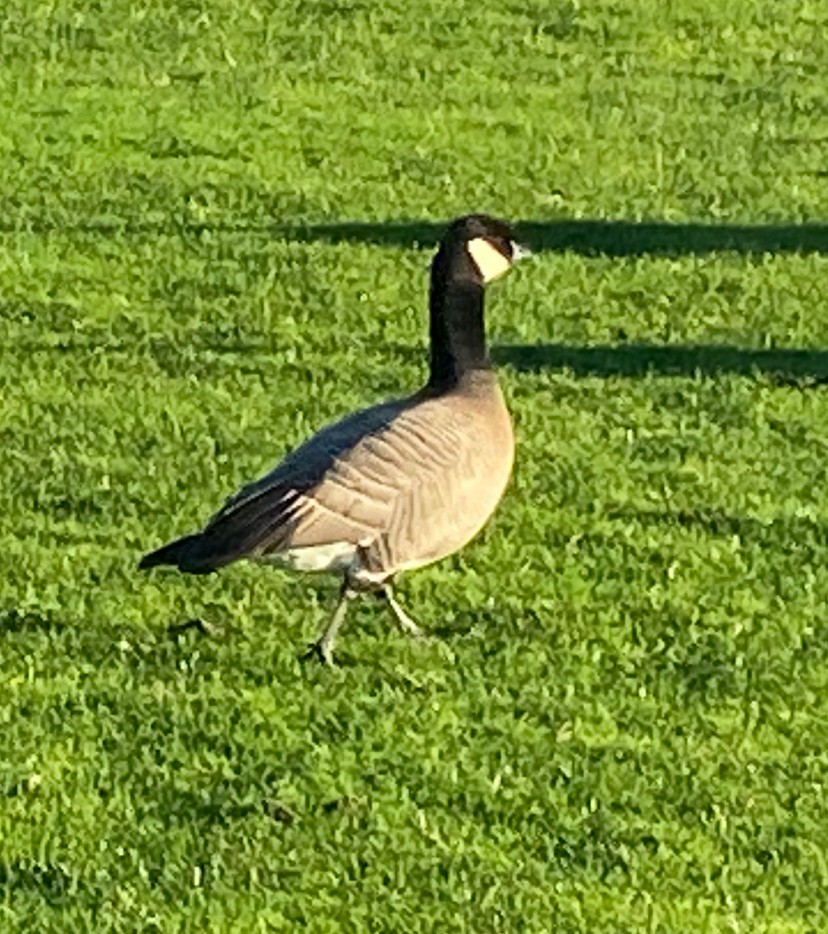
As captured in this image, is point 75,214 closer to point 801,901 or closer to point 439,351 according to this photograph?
point 439,351

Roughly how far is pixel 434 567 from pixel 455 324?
40.3 inches

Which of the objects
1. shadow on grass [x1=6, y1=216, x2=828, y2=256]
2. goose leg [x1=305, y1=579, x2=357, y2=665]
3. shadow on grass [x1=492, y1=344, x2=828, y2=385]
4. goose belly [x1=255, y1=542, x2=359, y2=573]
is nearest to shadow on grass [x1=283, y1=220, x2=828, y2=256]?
shadow on grass [x1=6, y1=216, x2=828, y2=256]

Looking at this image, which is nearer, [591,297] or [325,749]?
[325,749]

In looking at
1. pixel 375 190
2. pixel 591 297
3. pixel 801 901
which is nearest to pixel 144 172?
pixel 375 190

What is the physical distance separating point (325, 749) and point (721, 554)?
2914 millimetres

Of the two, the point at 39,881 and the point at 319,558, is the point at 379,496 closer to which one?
the point at 319,558

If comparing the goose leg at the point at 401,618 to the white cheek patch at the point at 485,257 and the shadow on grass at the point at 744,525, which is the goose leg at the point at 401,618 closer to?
the white cheek patch at the point at 485,257

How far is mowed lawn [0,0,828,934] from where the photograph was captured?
817cm

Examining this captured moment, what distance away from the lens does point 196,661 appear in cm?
984

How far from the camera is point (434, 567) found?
37.2 ft

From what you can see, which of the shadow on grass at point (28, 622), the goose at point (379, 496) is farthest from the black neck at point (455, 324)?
the shadow on grass at point (28, 622)

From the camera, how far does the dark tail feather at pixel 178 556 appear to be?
30.1 feet

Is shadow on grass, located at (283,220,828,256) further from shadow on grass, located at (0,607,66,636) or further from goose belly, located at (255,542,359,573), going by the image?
goose belly, located at (255,542,359,573)

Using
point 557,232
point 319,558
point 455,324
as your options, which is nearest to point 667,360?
point 557,232
